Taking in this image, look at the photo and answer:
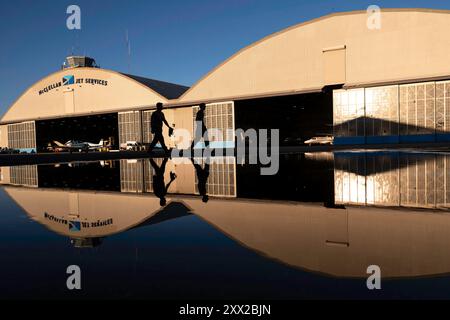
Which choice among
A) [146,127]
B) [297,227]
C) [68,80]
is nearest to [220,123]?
[146,127]

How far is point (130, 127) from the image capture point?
39.4 metres

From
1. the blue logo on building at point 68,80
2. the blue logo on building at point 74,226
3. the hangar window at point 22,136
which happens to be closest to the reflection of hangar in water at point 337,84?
the blue logo on building at point 68,80

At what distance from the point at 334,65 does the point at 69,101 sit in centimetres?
3041

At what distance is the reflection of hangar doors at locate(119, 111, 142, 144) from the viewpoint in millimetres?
38812

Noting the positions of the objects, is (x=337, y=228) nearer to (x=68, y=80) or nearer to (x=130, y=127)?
(x=130, y=127)

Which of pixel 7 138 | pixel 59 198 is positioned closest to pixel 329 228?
pixel 59 198

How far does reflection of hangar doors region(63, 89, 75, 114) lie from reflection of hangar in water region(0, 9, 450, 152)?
3.56 meters

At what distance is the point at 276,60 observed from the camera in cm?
3008

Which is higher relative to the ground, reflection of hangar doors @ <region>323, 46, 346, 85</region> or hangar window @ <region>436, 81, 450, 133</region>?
reflection of hangar doors @ <region>323, 46, 346, 85</region>

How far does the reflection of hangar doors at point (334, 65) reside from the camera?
1086 inches

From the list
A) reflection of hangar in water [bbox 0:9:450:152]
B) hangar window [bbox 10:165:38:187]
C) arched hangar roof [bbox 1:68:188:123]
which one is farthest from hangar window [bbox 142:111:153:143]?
hangar window [bbox 10:165:38:187]

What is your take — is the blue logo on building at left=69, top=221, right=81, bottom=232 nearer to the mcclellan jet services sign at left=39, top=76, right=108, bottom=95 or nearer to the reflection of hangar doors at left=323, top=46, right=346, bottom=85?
the reflection of hangar doors at left=323, top=46, right=346, bottom=85

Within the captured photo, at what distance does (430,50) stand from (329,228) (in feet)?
84.5
